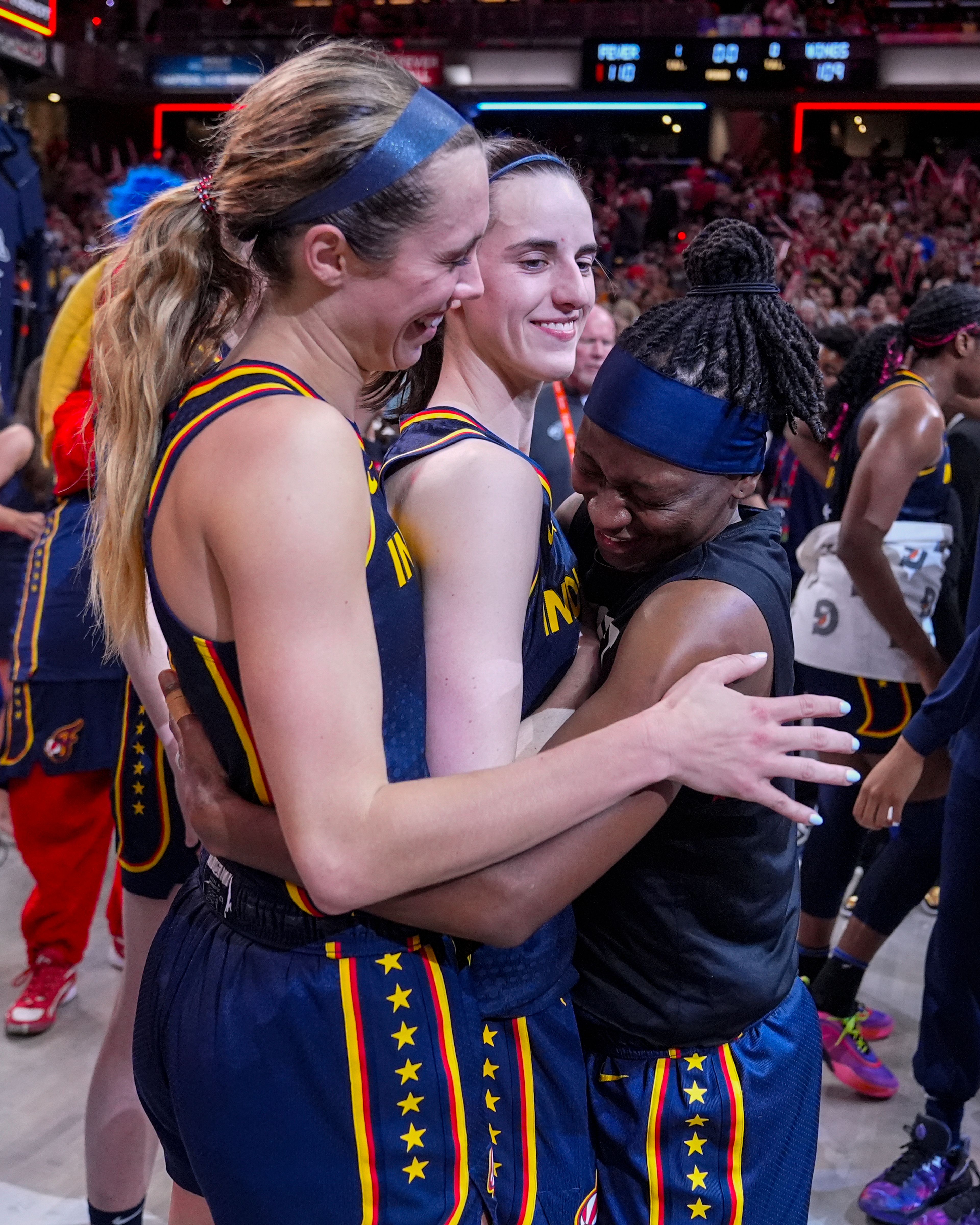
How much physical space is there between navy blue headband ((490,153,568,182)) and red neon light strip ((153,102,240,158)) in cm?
1787

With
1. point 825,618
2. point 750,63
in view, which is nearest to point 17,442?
point 825,618

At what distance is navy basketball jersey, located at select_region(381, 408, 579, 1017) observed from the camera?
4.21 ft

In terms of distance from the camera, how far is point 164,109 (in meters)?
18.4

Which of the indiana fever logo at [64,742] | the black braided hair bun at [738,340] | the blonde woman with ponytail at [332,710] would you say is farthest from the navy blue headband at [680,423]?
the indiana fever logo at [64,742]

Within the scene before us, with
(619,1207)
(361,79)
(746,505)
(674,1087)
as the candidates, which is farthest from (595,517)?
(619,1207)

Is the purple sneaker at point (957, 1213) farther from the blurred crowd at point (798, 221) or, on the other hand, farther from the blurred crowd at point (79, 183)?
the blurred crowd at point (79, 183)

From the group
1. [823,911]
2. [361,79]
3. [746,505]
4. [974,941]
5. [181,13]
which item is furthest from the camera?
[181,13]

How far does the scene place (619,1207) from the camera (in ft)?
4.46

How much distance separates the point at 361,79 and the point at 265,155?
0.12 m

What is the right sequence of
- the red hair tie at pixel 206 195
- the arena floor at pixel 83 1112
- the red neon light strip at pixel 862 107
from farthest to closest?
the red neon light strip at pixel 862 107, the arena floor at pixel 83 1112, the red hair tie at pixel 206 195

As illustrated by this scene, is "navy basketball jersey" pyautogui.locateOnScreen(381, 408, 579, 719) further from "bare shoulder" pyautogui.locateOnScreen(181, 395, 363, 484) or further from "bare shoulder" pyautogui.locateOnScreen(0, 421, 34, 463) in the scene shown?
"bare shoulder" pyautogui.locateOnScreen(0, 421, 34, 463)

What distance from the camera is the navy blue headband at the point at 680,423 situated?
1.32 metres

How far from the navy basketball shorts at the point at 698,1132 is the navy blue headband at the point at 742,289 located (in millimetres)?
861

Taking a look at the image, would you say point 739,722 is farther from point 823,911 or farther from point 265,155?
point 823,911
